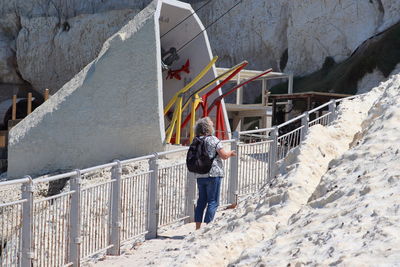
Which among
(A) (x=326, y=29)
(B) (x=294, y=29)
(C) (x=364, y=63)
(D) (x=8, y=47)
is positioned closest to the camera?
(C) (x=364, y=63)

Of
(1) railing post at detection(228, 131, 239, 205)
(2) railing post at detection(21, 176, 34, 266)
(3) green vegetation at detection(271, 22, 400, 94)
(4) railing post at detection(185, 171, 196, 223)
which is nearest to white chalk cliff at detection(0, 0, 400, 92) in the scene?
(3) green vegetation at detection(271, 22, 400, 94)

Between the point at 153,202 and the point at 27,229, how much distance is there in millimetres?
2552

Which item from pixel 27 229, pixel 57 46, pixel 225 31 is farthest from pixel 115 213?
pixel 57 46

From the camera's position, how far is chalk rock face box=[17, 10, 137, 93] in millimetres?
37312

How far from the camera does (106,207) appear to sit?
7.10 metres

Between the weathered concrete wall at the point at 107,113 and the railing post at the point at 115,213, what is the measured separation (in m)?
8.19

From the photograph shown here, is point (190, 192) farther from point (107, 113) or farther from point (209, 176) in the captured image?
point (107, 113)

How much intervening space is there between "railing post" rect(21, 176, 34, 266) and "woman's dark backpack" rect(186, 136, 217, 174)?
6.52 feet

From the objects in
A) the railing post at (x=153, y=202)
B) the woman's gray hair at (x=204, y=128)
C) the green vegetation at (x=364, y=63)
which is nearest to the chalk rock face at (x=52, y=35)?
the green vegetation at (x=364, y=63)

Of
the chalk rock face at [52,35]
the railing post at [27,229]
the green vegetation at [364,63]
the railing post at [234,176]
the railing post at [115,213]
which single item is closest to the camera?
the railing post at [27,229]

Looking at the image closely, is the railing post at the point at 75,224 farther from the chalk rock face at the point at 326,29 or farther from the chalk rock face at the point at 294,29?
the chalk rock face at the point at 326,29

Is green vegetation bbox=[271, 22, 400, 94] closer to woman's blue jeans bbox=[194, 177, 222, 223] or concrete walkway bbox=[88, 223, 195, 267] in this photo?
concrete walkway bbox=[88, 223, 195, 267]

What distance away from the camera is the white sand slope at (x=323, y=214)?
289 cm

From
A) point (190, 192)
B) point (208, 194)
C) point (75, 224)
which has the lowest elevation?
point (190, 192)
